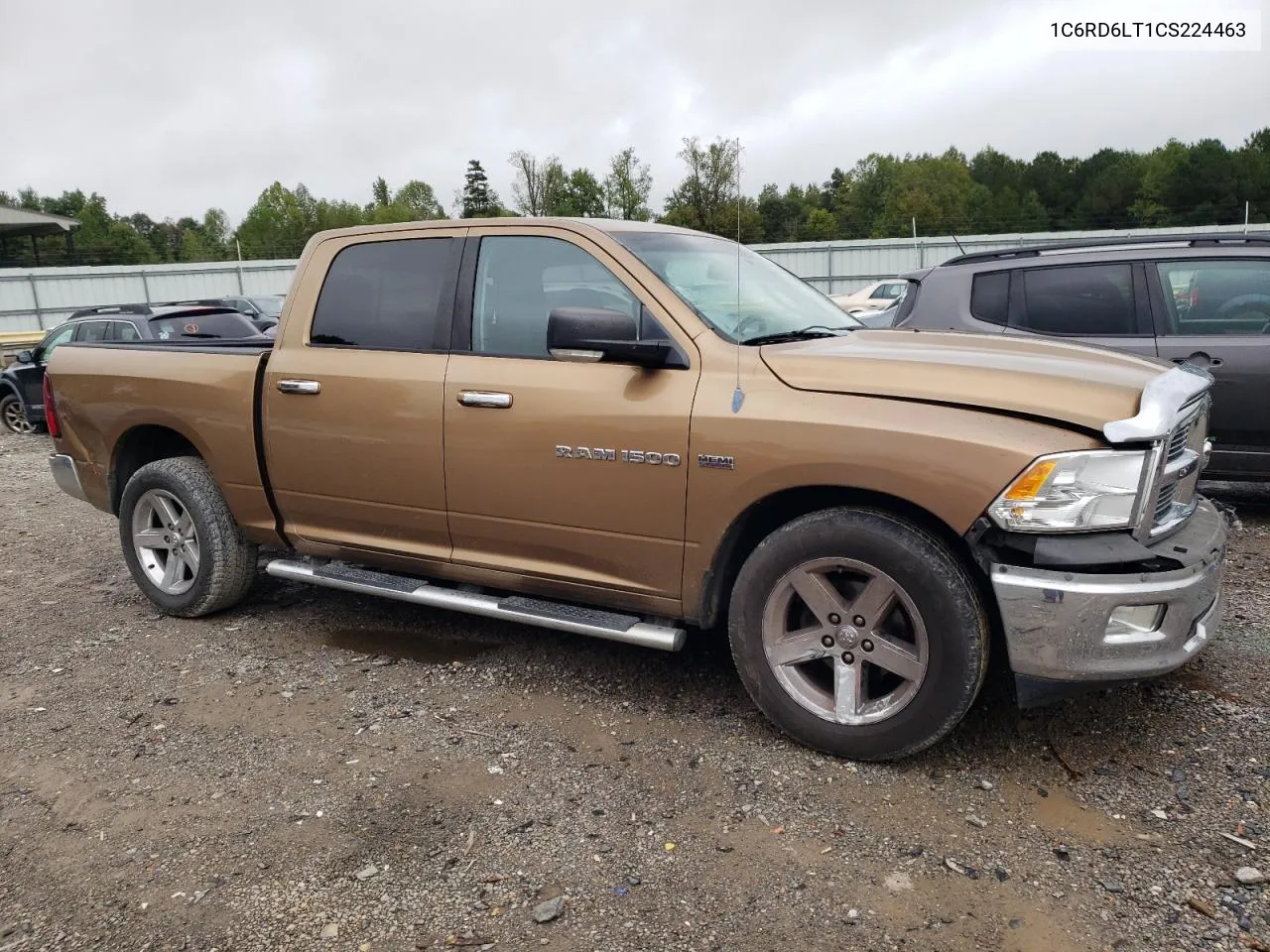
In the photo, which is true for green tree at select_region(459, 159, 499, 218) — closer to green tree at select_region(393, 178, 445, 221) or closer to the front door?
green tree at select_region(393, 178, 445, 221)

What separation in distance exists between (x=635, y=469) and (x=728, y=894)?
1489 millimetres

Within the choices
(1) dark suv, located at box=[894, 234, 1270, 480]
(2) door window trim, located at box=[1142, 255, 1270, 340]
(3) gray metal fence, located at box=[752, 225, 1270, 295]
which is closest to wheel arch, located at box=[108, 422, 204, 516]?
(1) dark suv, located at box=[894, 234, 1270, 480]

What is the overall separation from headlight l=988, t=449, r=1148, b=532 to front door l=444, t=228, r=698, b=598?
3.76 ft

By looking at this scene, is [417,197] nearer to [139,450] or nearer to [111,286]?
[111,286]

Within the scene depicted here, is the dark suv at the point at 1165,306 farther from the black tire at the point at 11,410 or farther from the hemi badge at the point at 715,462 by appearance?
the black tire at the point at 11,410

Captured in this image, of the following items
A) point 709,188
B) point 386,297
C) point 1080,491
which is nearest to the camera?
point 1080,491

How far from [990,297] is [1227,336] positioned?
1425mm

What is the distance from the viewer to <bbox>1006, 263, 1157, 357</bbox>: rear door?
19.5 feet

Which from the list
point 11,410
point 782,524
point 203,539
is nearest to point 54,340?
point 11,410

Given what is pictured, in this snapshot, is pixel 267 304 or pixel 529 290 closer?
pixel 529 290

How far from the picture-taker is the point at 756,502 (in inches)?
129

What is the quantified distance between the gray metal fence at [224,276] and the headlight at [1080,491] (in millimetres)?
23862

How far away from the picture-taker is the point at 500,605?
12.7 feet

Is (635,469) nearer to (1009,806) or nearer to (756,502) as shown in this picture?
(756,502)
